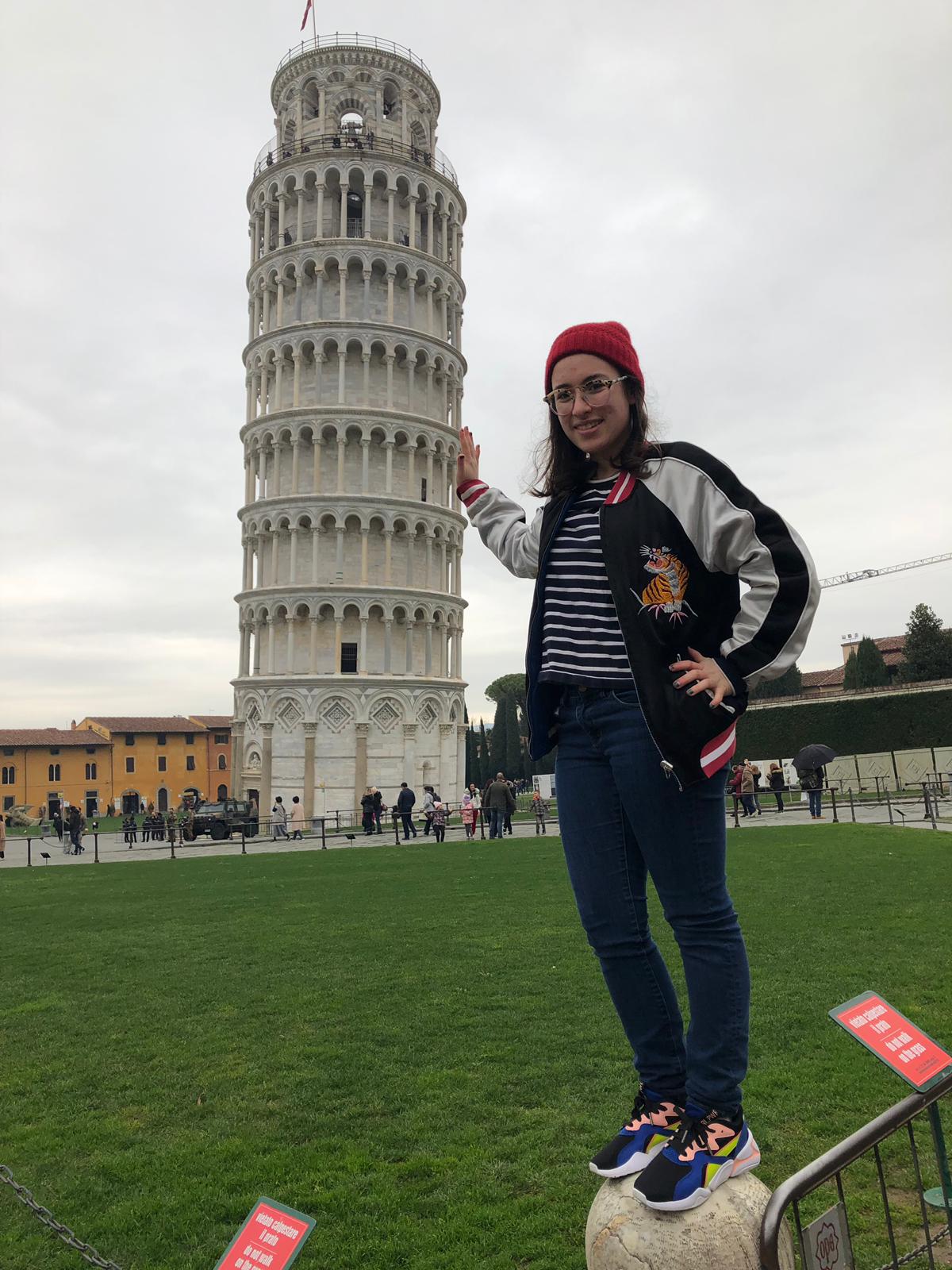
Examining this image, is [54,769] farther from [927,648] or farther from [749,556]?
[749,556]

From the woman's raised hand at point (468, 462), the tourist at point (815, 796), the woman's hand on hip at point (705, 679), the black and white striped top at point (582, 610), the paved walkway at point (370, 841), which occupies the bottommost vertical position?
the paved walkway at point (370, 841)

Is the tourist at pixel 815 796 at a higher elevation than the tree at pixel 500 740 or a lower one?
lower

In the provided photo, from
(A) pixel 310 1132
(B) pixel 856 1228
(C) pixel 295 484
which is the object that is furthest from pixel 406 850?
(C) pixel 295 484

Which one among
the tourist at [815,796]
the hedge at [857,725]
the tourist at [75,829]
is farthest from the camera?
the hedge at [857,725]

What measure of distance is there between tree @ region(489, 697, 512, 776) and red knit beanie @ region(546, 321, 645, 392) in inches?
3622

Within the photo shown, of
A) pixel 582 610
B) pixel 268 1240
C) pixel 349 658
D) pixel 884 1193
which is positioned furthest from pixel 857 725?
pixel 268 1240

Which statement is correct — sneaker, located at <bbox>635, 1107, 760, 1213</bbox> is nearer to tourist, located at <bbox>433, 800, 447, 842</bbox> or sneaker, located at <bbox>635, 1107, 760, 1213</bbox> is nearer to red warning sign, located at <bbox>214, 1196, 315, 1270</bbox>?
red warning sign, located at <bbox>214, 1196, 315, 1270</bbox>

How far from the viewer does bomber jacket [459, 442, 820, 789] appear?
304 cm

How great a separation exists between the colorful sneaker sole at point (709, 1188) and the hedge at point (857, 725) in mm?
48637

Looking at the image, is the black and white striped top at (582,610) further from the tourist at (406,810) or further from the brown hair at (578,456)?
the tourist at (406,810)

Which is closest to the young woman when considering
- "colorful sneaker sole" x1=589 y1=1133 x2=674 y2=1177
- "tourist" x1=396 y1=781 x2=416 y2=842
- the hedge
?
"colorful sneaker sole" x1=589 y1=1133 x2=674 y2=1177

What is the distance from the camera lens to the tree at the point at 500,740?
314 ft

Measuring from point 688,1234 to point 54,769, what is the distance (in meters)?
93.1

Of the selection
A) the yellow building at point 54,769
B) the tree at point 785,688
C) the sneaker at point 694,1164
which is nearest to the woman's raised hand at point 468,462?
the sneaker at point 694,1164
